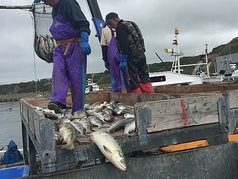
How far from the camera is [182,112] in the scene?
9.87 ft

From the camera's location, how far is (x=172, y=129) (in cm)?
299

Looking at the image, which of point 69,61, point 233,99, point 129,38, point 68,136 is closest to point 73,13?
point 69,61

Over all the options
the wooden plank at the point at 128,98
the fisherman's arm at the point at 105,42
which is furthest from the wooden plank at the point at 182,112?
the fisherman's arm at the point at 105,42

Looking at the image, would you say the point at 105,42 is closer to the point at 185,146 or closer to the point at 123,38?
the point at 123,38

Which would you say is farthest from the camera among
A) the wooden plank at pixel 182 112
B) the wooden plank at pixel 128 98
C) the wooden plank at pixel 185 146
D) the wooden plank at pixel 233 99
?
the wooden plank at pixel 128 98

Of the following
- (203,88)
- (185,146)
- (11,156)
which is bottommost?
(11,156)

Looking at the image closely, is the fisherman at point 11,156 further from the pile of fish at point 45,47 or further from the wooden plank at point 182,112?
the wooden plank at point 182,112

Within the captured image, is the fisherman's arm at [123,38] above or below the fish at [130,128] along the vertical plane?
above

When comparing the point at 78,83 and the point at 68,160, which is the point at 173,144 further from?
the point at 78,83

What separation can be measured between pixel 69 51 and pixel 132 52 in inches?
78.5

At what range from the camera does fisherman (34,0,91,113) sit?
4.82 m

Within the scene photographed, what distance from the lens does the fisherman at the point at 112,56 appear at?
770 centimetres

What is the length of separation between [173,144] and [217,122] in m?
0.61

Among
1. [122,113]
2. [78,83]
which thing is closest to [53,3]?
[78,83]
